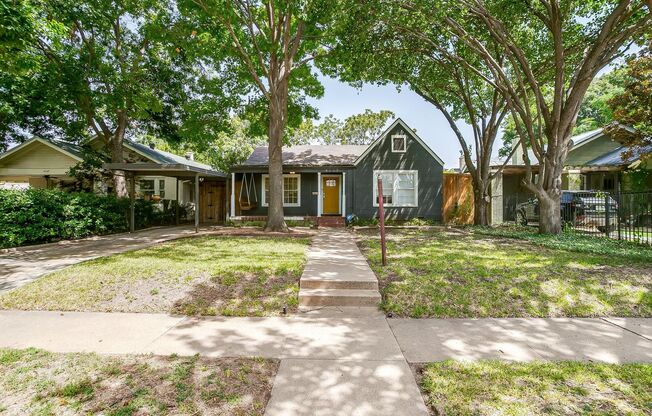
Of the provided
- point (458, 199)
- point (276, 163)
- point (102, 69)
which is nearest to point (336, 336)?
point (276, 163)

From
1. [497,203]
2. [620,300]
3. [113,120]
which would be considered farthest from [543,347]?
[113,120]

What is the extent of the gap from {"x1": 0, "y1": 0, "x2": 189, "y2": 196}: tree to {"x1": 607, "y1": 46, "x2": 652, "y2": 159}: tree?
1894cm

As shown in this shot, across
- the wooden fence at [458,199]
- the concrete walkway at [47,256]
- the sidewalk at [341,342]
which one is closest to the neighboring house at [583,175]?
the wooden fence at [458,199]

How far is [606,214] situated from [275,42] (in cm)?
1238

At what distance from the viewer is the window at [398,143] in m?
15.5

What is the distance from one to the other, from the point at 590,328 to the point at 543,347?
1101 millimetres

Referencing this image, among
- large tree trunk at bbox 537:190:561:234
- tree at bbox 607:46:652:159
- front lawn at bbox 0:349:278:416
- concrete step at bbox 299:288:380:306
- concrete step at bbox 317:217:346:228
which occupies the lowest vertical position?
front lawn at bbox 0:349:278:416

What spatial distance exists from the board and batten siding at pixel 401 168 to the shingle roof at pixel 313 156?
1015mm

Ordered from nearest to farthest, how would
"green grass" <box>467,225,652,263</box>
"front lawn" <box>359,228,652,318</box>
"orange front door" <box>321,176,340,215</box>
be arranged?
1. "front lawn" <box>359,228,652,318</box>
2. "green grass" <box>467,225,652,263</box>
3. "orange front door" <box>321,176,340,215</box>

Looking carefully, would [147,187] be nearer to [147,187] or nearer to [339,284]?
[147,187]

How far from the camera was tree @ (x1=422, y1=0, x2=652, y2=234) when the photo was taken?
8672 mm

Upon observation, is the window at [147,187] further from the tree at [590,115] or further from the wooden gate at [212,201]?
the tree at [590,115]

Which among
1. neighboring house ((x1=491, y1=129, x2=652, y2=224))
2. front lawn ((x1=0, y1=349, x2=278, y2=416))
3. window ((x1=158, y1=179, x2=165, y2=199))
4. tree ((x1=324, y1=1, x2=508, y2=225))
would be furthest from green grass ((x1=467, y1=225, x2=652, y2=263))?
window ((x1=158, y1=179, x2=165, y2=199))

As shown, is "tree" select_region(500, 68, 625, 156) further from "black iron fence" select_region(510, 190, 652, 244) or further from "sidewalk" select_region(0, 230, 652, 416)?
"sidewalk" select_region(0, 230, 652, 416)
